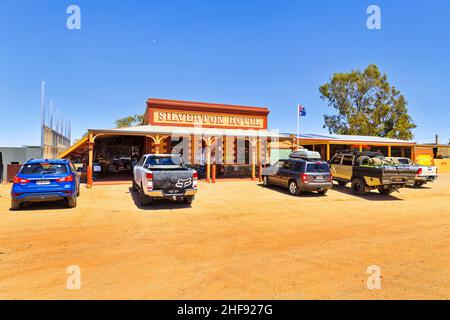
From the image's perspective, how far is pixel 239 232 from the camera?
6.69 m

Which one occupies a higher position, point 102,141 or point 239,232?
point 102,141

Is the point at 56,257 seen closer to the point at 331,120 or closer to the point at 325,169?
the point at 325,169

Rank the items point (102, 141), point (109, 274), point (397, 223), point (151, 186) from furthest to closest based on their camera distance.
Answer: point (102, 141) → point (151, 186) → point (397, 223) → point (109, 274)

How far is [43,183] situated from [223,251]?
672cm

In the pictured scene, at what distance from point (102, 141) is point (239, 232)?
22.8m

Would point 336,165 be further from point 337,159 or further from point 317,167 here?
point 317,167

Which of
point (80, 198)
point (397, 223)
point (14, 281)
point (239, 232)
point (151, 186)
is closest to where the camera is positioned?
point (14, 281)

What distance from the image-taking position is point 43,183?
857cm

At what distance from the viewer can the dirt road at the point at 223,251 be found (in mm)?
3708

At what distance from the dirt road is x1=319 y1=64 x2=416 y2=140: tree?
37141 mm

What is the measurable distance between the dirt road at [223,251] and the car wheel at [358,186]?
3.17m

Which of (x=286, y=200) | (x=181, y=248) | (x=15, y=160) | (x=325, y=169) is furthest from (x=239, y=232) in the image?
(x=15, y=160)

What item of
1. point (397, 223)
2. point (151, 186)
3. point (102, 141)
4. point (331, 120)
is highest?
point (331, 120)

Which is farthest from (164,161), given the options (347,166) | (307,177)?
(347,166)
